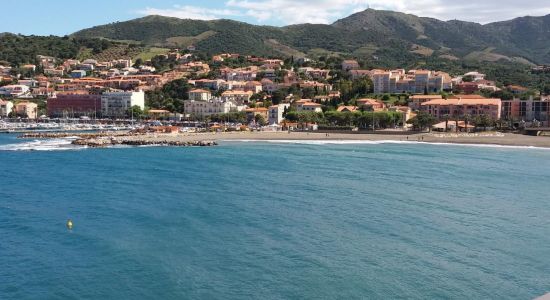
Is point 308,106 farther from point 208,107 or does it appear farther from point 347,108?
point 208,107

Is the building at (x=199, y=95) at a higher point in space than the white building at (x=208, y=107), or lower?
higher

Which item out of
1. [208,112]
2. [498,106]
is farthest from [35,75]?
[498,106]

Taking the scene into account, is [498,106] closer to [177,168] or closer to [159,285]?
[177,168]

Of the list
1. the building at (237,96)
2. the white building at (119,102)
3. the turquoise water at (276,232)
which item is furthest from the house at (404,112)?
the white building at (119,102)

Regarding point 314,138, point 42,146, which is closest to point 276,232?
point 42,146

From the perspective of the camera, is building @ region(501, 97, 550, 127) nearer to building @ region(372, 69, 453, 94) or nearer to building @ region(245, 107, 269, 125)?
building @ region(372, 69, 453, 94)

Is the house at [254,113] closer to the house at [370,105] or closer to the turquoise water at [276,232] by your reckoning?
the house at [370,105]
